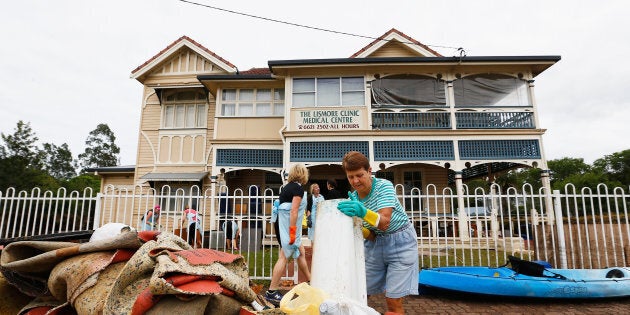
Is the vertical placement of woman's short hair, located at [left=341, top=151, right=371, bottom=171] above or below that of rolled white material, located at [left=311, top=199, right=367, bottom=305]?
above

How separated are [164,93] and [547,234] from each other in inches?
619

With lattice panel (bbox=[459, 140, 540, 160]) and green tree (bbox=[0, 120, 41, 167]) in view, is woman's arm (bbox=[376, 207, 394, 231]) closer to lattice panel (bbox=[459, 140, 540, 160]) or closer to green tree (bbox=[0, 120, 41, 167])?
lattice panel (bbox=[459, 140, 540, 160])

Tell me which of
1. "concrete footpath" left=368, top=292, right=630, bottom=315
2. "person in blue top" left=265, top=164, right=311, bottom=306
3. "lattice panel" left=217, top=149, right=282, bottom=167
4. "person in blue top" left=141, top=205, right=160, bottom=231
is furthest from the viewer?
"lattice panel" left=217, top=149, right=282, bottom=167

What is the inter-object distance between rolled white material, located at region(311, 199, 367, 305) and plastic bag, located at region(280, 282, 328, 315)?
12 cm

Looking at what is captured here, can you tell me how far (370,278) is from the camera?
8.50ft

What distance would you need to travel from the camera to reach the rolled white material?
5.82 ft

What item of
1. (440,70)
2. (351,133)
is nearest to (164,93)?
(351,133)

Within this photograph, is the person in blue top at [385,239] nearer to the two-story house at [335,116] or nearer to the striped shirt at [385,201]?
the striped shirt at [385,201]

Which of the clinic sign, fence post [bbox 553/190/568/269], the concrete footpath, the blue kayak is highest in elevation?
the clinic sign

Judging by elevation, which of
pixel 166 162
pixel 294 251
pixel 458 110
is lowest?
pixel 294 251

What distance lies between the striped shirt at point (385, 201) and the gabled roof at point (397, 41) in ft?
43.3

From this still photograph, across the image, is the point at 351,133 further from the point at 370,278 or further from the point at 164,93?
the point at 370,278

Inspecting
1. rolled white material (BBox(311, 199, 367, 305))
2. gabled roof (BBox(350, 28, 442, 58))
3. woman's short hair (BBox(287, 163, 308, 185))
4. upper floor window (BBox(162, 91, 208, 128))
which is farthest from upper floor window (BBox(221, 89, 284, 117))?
rolled white material (BBox(311, 199, 367, 305))

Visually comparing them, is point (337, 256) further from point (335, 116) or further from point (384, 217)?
point (335, 116)
